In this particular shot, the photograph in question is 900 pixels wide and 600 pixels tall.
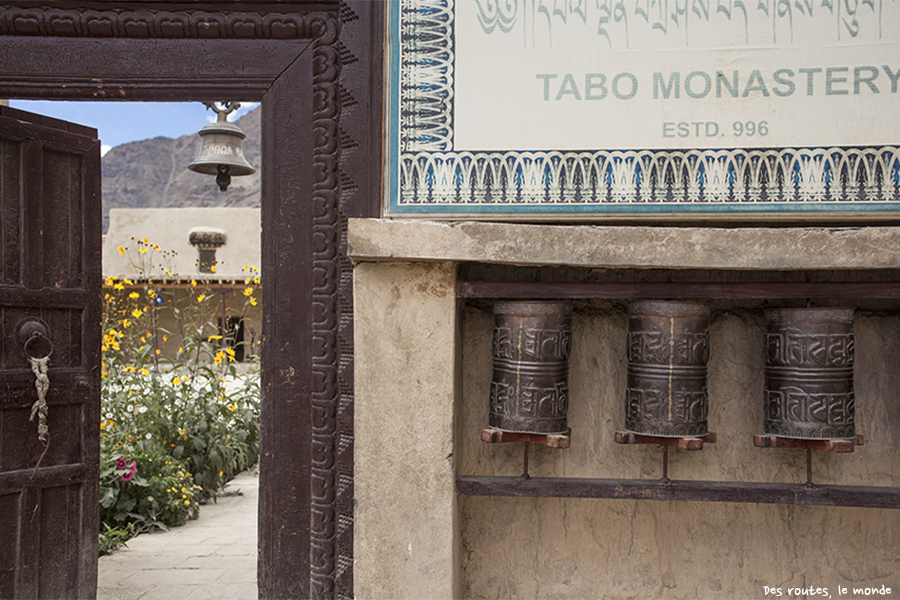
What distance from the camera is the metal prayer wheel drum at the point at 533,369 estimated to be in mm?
2049

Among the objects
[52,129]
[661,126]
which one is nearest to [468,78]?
[661,126]

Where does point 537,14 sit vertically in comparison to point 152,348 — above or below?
above

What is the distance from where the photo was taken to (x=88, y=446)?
2730 millimetres

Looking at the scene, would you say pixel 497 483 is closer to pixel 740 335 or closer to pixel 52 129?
pixel 740 335

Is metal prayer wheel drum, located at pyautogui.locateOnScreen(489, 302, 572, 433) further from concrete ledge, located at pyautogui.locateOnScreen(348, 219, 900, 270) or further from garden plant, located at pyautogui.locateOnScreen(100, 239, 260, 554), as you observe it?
garden plant, located at pyautogui.locateOnScreen(100, 239, 260, 554)

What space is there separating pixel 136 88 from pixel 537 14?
1.64m

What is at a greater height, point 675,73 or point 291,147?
point 675,73

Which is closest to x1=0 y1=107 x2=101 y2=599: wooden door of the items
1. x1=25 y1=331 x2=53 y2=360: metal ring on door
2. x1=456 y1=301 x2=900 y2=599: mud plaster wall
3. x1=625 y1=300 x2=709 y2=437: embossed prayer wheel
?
x1=25 y1=331 x2=53 y2=360: metal ring on door

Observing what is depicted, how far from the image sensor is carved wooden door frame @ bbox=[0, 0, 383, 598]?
8.02 ft

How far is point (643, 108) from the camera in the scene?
2285mm

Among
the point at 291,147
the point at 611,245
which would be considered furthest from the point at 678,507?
the point at 291,147

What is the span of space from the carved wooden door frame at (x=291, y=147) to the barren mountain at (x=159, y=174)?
37194 mm

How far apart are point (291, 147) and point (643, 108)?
138 centimetres

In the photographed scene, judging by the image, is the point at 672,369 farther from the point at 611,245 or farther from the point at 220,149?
the point at 220,149
